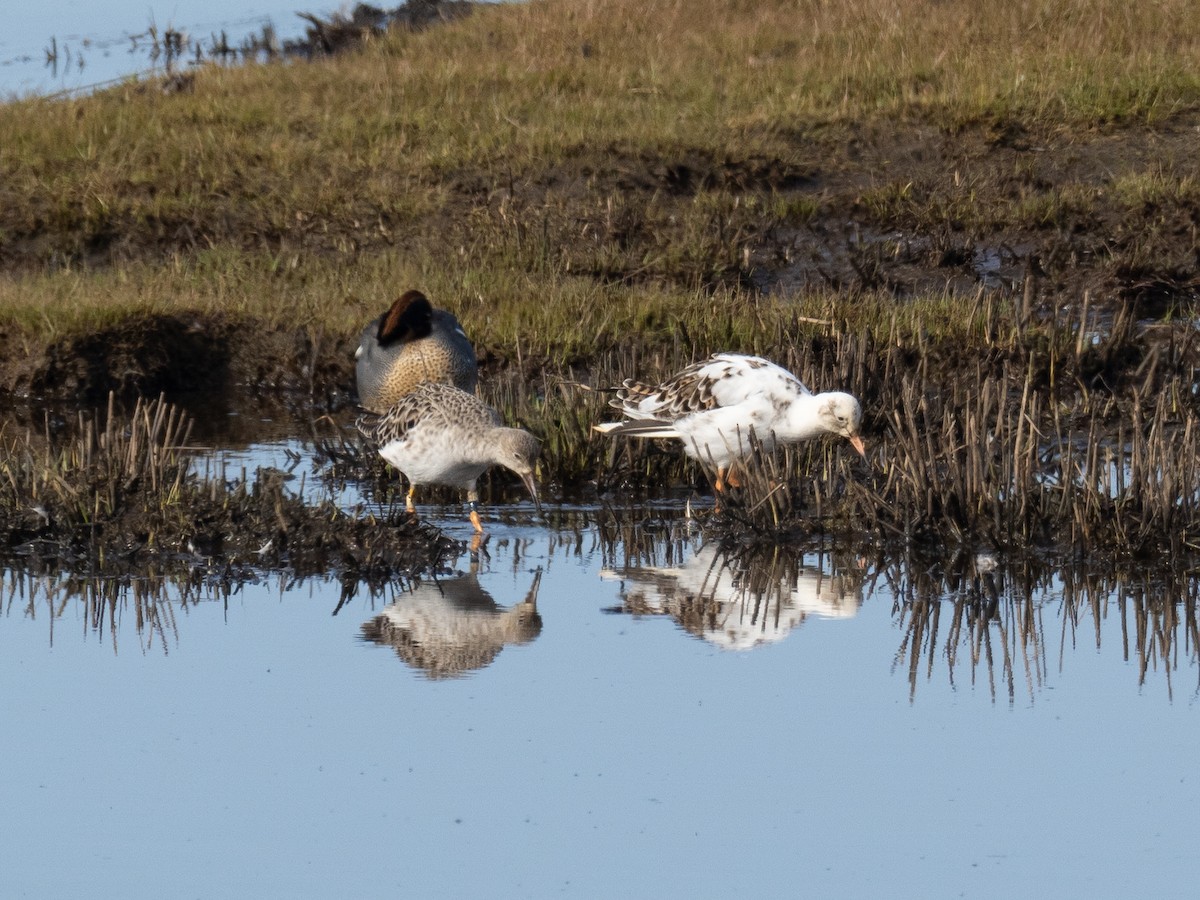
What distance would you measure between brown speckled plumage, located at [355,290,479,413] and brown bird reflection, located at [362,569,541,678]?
2.57 meters

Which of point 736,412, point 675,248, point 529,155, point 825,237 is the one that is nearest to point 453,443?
point 736,412

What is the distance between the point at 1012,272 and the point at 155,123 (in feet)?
21.7

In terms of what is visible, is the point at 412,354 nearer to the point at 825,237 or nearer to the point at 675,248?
the point at 675,248

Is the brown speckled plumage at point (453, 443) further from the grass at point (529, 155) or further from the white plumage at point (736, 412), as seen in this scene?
the grass at point (529, 155)

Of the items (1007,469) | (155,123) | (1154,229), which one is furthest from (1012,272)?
(155,123)

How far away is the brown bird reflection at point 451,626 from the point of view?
6508mm

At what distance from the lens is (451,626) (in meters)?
6.92

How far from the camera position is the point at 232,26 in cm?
2586

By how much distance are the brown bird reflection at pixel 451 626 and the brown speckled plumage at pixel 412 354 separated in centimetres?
257

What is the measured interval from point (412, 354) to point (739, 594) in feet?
10.2

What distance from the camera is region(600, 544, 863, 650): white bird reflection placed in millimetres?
6891

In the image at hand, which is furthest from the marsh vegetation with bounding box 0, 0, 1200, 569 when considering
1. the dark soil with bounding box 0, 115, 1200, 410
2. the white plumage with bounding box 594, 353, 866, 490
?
the white plumage with bounding box 594, 353, 866, 490

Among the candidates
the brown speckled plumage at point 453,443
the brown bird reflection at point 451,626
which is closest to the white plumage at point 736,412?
the brown speckled plumage at point 453,443

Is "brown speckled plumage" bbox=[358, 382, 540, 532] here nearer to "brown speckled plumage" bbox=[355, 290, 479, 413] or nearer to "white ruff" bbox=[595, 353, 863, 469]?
"white ruff" bbox=[595, 353, 863, 469]
